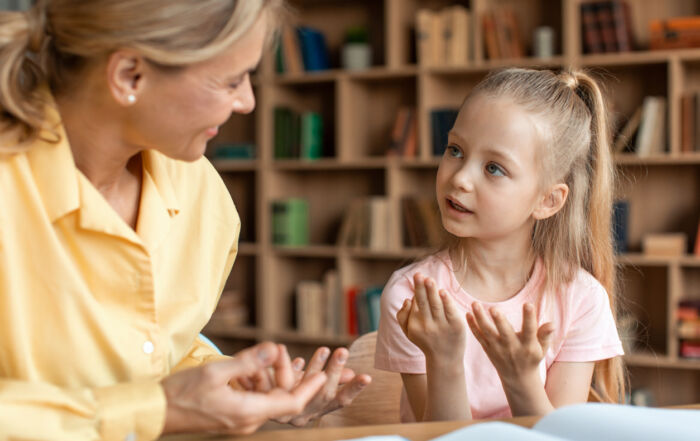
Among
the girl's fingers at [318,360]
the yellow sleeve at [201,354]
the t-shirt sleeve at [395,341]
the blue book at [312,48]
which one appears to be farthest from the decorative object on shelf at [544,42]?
the girl's fingers at [318,360]

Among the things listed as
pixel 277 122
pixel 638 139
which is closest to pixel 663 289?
pixel 638 139

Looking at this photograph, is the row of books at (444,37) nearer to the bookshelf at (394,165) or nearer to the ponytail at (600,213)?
the bookshelf at (394,165)

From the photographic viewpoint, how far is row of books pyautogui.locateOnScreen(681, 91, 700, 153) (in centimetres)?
326

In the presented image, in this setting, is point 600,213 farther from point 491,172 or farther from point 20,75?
point 20,75

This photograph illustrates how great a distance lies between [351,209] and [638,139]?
1433 mm

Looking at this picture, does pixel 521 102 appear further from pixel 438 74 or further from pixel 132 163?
pixel 438 74

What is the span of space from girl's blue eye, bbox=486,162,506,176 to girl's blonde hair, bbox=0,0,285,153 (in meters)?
0.53

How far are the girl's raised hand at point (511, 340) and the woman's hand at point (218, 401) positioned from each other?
1.03 ft

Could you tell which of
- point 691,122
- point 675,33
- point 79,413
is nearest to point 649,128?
point 691,122

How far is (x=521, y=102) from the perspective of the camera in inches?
55.0

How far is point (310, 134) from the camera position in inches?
157

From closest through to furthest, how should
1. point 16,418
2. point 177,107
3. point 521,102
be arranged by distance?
point 16,418, point 177,107, point 521,102

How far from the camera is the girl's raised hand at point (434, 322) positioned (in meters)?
1.09

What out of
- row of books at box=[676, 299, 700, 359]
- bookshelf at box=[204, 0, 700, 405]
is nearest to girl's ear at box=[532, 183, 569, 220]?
bookshelf at box=[204, 0, 700, 405]
